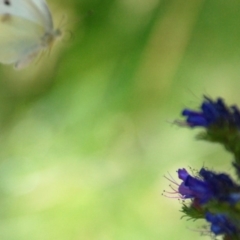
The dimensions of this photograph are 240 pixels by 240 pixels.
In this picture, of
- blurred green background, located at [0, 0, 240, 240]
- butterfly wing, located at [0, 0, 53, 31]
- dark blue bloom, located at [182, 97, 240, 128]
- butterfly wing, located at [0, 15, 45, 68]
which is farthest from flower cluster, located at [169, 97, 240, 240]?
blurred green background, located at [0, 0, 240, 240]

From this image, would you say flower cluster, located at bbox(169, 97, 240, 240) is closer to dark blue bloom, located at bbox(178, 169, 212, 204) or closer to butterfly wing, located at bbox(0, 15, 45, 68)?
dark blue bloom, located at bbox(178, 169, 212, 204)

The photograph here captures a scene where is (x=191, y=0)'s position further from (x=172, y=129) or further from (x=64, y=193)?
(x=64, y=193)

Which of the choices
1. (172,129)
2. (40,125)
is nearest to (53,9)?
(40,125)

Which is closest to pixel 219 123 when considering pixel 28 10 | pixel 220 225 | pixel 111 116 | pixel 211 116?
pixel 211 116

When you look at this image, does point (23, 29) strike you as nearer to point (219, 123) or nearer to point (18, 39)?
point (18, 39)

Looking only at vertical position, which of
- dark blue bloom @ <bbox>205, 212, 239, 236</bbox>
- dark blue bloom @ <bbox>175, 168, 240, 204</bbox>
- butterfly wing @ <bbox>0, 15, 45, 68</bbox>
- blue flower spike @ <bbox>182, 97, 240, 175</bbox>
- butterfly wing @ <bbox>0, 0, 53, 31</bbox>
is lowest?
dark blue bloom @ <bbox>205, 212, 239, 236</bbox>

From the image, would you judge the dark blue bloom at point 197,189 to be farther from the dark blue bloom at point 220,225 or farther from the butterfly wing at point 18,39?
the butterfly wing at point 18,39
